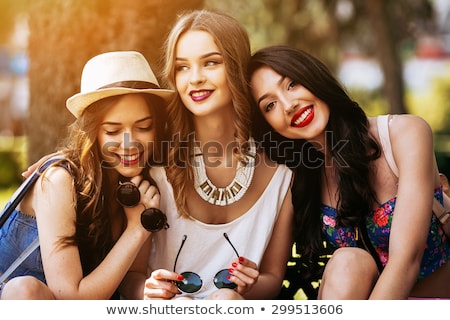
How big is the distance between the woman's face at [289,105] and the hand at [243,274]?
2.08ft

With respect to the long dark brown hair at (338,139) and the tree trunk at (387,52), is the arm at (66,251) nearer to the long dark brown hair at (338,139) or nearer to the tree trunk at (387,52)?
the long dark brown hair at (338,139)

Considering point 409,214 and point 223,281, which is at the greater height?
point 409,214

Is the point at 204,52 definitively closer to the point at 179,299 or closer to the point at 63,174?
the point at 63,174

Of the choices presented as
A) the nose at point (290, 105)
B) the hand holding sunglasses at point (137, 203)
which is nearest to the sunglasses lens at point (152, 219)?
the hand holding sunglasses at point (137, 203)

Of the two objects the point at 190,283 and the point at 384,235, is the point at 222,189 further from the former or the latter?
the point at 384,235

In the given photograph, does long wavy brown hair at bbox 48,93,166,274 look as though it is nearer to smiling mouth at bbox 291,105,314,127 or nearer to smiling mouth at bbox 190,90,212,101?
→ smiling mouth at bbox 190,90,212,101

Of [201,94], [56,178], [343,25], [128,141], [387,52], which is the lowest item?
[56,178]

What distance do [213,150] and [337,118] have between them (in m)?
0.61

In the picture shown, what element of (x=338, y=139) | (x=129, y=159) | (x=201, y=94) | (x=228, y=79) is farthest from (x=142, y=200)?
(x=338, y=139)

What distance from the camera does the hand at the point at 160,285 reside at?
2.90 metres

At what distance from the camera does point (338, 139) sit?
10.0ft

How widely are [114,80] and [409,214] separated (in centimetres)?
143

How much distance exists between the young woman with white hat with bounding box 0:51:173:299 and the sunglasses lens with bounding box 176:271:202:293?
0.22 m

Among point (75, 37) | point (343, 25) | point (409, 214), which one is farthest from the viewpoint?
point (343, 25)
